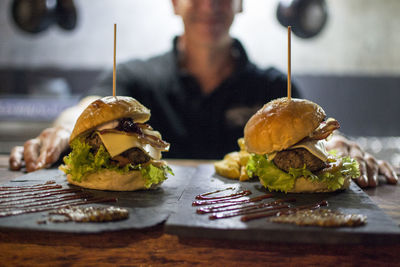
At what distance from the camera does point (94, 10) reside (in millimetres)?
7055

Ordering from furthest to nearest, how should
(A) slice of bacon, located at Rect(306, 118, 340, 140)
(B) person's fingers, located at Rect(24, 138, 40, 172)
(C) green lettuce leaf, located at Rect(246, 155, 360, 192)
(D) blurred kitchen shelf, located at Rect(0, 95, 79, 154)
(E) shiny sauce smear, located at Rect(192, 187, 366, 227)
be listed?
(D) blurred kitchen shelf, located at Rect(0, 95, 79, 154)
(B) person's fingers, located at Rect(24, 138, 40, 172)
(A) slice of bacon, located at Rect(306, 118, 340, 140)
(C) green lettuce leaf, located at Rect(246, 155, 360, 192)
(E) shiny sauce smear, located at Rect(192, 187, 366, 227)

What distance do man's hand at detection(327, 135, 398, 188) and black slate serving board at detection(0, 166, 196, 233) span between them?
1.42 metres

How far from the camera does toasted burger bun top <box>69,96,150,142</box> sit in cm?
269

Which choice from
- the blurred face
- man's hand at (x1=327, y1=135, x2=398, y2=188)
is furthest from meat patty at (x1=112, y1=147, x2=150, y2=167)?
the blurred face

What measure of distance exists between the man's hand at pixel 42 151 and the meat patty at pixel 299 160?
2.15 m

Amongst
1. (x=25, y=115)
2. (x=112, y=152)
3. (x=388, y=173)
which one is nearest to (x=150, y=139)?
(x=112, y=152)

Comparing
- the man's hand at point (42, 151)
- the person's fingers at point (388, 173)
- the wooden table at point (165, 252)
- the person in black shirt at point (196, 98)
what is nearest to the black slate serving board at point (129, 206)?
the wooden table at point (165, 252)

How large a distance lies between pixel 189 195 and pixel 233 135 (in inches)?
114

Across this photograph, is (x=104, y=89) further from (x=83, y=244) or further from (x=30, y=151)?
(x=83, y=244)

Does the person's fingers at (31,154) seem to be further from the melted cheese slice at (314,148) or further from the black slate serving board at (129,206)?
the melted cheese slice at (314,148)

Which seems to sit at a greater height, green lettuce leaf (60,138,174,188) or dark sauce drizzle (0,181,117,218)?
green lettuce leaf (60,138,174,188)

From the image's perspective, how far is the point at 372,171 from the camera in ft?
9.96

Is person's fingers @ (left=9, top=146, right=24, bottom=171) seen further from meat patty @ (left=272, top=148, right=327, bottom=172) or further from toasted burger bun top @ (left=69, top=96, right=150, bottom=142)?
meat patty @ (left=272, top=148, right=327, bottom=172)

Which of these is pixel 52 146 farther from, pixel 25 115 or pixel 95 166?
pixel 25 115
